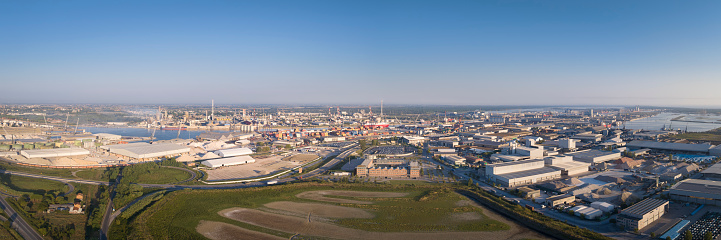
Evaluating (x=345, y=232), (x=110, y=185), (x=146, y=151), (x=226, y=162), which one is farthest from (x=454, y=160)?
(x=146, y=151)

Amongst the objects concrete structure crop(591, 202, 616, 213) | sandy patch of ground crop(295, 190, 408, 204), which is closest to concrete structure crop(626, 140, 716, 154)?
concrete structure crop(591, 202, 616, 213)

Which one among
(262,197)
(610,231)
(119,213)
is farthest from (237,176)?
(610,231)

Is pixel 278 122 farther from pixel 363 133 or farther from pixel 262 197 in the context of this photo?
pixel 262 197

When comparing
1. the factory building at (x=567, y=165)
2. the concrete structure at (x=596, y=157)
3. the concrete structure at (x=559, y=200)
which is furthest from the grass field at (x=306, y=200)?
the concrete structure at (x=596, y=157)

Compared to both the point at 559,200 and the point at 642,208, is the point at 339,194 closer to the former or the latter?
the point at 559,200

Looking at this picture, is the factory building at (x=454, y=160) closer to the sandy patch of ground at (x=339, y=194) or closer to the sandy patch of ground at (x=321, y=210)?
the sandy patch of ground at (x=339, y=194)

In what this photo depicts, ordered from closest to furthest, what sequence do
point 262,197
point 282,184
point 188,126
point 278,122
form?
point 262,197
point 282,184
point 188,126
point 278,122
